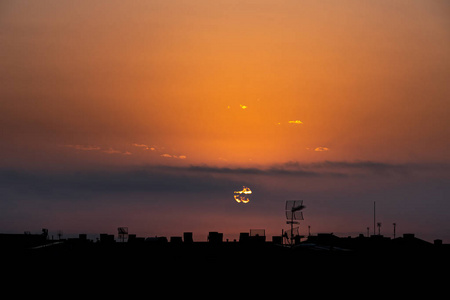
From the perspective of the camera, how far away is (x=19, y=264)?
202 feet

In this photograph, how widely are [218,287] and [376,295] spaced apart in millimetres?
14736

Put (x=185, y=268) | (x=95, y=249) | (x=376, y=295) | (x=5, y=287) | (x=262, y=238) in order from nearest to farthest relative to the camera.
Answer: (x=5, y=287)
(x=376, y=295)
(x=185, y=268)
(x=95, y=249)
(x=262, y=238)

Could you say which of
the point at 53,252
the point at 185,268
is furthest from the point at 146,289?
the point at 53,252

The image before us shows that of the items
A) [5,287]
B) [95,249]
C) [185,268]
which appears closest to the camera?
[5,287]

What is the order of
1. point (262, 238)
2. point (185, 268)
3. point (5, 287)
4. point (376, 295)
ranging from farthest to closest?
1. point (262, 238)
2. point (185, 268)
3. point (376, 295)
4. point (5, 287)

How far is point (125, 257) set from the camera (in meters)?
70.2

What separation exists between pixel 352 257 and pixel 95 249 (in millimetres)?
27419

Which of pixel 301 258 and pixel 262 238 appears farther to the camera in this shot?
pixel 262 238

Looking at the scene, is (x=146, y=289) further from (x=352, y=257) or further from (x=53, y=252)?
(x=352, y=257)

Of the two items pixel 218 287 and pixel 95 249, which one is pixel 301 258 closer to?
pixel 218 287

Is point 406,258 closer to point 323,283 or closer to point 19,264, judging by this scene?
point 323,283

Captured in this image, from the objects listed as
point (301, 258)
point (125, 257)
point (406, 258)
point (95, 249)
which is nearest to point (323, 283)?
point (301, 258)

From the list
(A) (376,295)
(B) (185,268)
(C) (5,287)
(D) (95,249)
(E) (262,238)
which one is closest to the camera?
(C) (5,287)

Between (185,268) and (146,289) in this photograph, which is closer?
(146,289)
